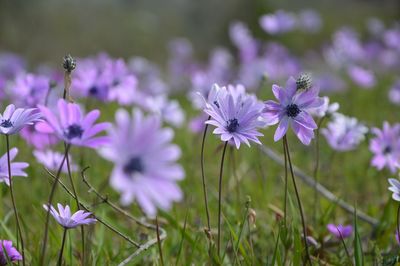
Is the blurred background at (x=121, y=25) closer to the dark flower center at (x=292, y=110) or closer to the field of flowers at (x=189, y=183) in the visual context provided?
the field of flowers at (x=189, y=183)

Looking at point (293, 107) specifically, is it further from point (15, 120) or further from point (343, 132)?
point (343, 132)

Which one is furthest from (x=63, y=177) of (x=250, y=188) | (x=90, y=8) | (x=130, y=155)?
(x=90, y=8)

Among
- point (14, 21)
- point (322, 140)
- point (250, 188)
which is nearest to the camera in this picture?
point (250, 188)

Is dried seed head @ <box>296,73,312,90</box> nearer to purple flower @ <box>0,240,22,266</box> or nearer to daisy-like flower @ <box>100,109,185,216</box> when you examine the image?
daisy-like flower @ <box>100,109,185,216</box>

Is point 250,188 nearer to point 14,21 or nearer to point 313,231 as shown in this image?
point 313,231

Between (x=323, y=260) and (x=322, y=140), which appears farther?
(x=322, y=140)

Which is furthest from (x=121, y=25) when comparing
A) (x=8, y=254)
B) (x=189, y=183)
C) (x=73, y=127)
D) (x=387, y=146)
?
(x=73, y=127)

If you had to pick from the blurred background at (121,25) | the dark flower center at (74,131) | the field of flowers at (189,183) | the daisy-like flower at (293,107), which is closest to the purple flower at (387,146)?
the field of flowers at (189,183)
